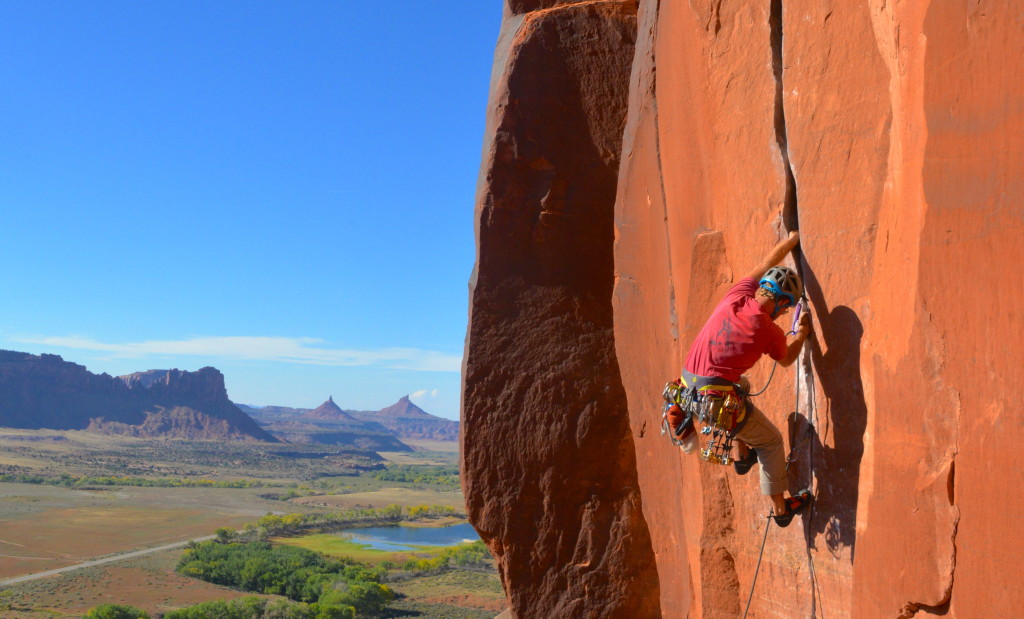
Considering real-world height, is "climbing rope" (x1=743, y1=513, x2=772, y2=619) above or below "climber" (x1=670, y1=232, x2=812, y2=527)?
below

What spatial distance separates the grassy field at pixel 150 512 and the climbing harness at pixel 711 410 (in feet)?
111

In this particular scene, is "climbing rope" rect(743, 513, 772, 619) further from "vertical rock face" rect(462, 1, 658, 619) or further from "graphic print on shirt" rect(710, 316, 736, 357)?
"vertical rock face" rect(462, 1, 658, 619)

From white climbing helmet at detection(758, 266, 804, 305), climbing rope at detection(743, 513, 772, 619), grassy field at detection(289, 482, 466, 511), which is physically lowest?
grassy field at detection(289, 482, 466, 511)

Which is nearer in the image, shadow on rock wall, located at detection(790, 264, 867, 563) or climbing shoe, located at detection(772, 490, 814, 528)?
shadow on rock wall, located at detection(790, 264, 867, 563)

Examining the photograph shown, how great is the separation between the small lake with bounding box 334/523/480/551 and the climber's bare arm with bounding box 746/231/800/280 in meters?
60.1

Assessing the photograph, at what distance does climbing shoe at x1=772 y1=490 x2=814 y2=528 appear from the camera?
5.40 meters

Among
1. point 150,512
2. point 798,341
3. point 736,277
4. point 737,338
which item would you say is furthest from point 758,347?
point 150,512

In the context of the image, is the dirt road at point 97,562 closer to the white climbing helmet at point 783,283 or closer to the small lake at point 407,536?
the small lake at point 407,536

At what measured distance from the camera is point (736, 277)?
246 inches

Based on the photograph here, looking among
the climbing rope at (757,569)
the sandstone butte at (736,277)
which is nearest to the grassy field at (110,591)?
the sandstone butte at (736,277)

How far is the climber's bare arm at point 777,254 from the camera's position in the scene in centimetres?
555

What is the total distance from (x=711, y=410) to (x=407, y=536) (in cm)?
6833

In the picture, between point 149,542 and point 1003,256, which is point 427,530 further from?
point 1003,256

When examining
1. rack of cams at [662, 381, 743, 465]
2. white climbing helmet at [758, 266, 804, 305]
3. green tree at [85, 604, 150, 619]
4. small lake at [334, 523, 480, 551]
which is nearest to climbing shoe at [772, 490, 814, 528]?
rack of cams at [662, 381, 743, 465]
